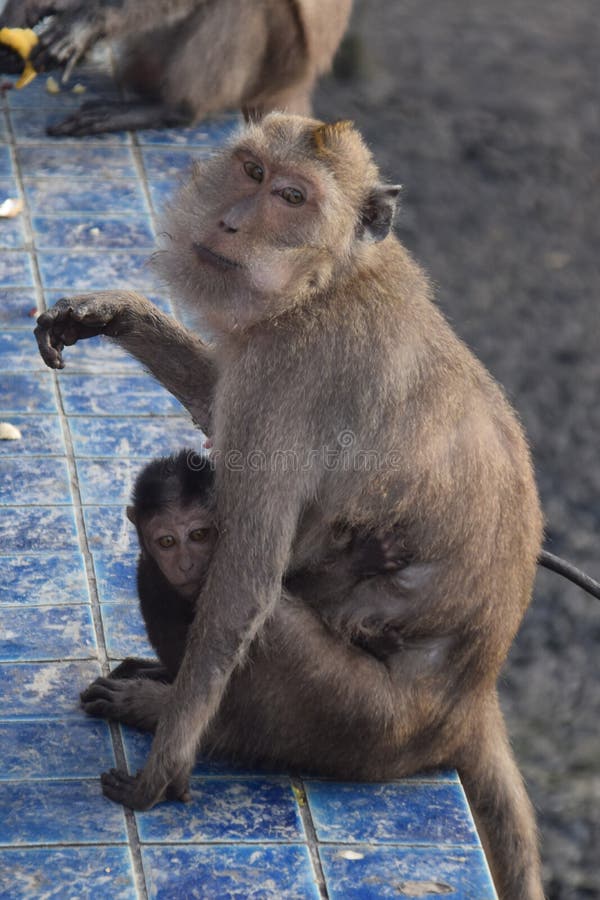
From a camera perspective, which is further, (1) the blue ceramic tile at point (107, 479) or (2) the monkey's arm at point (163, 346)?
(1) the blue ceramic tile at point (107, 479)

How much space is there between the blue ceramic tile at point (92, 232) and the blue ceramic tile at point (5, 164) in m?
0.37

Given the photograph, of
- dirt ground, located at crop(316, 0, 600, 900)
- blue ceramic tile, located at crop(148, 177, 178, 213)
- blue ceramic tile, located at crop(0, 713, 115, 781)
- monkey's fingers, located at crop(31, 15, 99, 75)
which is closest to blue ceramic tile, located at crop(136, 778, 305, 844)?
blue ceramic tile, located at crop(0, 713, 115, 781)

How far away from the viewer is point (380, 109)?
9711 mm

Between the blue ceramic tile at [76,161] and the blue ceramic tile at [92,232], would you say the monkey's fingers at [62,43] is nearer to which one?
the blue ceramic tile at [76,161]

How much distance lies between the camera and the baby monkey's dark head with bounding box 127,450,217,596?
3.65m

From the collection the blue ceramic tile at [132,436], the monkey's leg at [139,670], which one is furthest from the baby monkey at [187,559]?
the blue ceramic tile at [132,436]

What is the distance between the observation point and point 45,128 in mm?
6742

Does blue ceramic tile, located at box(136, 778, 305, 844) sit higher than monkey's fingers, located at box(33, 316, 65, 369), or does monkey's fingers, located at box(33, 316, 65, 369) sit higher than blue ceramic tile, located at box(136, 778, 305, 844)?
monkey's fingers, located at box(33, 316, 65, 369)

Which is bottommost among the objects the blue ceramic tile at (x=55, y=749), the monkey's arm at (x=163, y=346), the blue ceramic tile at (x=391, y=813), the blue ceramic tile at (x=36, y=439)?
the blue ceramic tile at (x=36, y=439)

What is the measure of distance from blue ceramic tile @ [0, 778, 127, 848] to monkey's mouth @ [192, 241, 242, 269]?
122cm

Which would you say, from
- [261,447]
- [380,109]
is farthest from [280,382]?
[380,109]

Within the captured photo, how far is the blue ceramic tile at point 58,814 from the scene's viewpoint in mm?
3457

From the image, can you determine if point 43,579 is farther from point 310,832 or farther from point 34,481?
point 310,832

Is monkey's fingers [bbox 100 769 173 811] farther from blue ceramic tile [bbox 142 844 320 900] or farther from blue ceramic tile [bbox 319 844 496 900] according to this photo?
blue ceramic tile [bbox 319 844 496 900]
